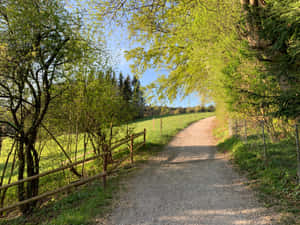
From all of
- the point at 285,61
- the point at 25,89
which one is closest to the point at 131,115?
the point at 25,89

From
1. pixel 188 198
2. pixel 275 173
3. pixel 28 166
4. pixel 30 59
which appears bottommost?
pixel 188 198

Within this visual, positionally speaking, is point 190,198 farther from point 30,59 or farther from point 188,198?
point 30,59

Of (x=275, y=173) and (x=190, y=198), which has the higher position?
(x=275, y=173)

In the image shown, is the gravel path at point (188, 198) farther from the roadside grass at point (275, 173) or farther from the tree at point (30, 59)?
the tree at point (30, 59)

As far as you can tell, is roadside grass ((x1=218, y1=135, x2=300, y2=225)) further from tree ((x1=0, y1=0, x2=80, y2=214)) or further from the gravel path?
tree ((x1=0, y1=0, x2=80, y2=214))

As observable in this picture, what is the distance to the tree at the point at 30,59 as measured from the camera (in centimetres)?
435

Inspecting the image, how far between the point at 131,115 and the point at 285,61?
555 centimetres

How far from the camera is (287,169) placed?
456 centimetres

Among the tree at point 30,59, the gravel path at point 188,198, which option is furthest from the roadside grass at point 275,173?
the tree at point 30,59

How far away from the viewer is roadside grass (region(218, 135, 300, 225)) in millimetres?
3446

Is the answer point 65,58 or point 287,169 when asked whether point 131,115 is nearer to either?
point 65,58

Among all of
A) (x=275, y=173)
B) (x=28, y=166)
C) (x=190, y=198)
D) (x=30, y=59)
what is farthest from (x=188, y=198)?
(x=30, y=59)

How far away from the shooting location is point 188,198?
164 inches

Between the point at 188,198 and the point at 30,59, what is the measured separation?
17.8ft
